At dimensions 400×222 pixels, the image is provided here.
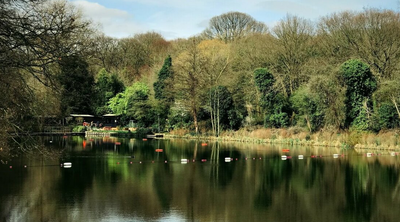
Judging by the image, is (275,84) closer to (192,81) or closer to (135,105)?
(192,81)

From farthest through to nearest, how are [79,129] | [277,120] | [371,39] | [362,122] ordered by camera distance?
[79,129] → [277,120] → [371,39] → [362,122]

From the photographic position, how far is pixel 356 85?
28.6 metres

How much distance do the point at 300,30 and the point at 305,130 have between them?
8.78m

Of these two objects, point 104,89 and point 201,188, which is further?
point 104,89

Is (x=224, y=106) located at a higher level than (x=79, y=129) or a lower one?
higher

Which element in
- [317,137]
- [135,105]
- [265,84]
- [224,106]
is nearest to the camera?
[317,137]

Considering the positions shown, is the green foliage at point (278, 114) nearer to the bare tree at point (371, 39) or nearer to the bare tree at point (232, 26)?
the bare tree at point (371, 39)

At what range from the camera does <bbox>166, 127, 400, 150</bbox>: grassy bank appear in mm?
26297

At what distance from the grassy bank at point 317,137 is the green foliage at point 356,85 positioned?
110cm

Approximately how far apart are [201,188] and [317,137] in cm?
1644

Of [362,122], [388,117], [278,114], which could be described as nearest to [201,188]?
[388,117]

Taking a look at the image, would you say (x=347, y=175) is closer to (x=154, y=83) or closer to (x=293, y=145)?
(x=293, y=145)

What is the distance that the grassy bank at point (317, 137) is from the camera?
1035 inches

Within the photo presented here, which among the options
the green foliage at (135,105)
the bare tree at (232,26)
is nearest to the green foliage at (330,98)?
the green foliage at (135,105)
